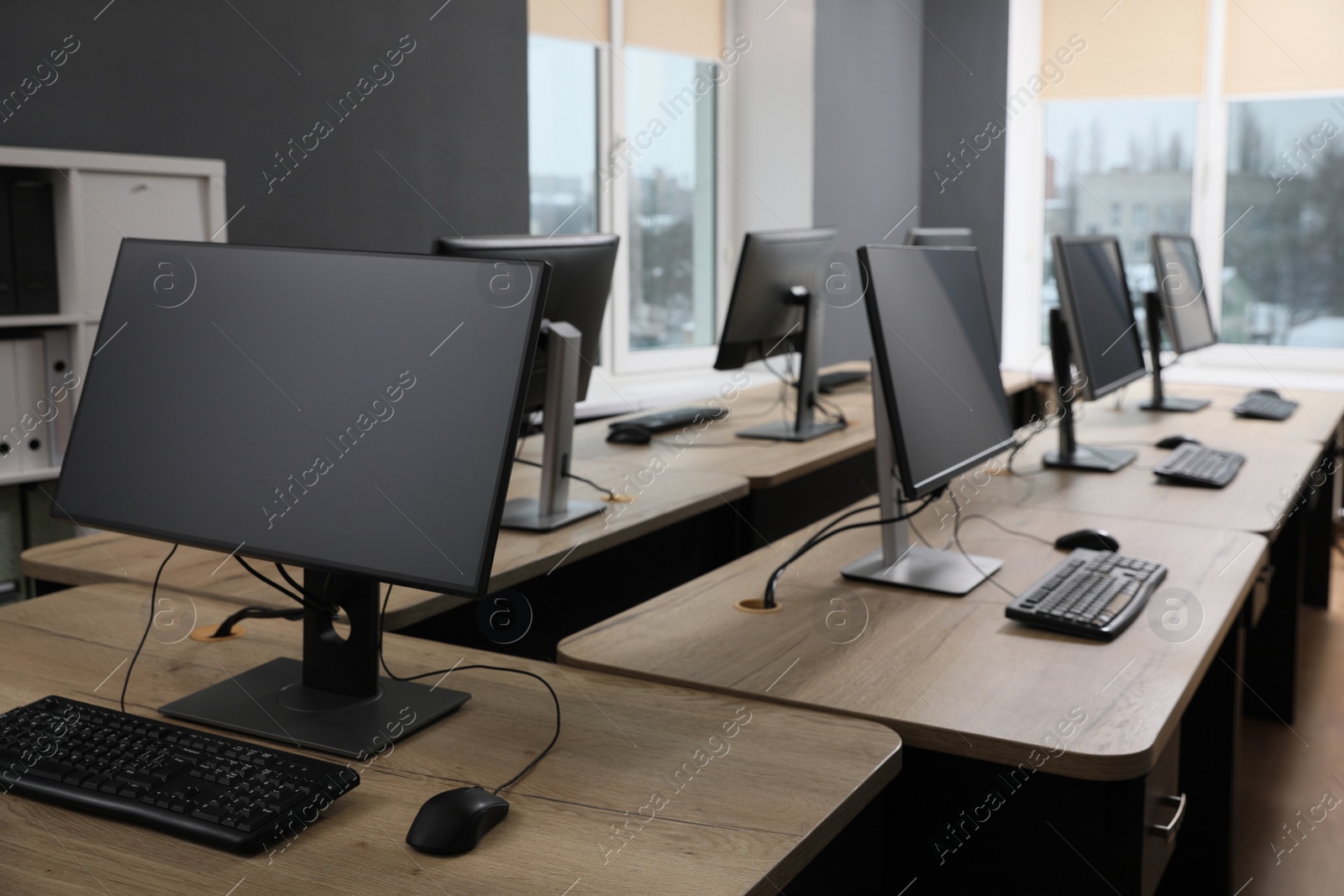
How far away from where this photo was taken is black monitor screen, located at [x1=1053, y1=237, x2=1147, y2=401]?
2.60m

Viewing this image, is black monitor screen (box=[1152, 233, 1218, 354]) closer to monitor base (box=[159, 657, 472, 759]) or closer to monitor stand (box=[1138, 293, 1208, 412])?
monitor stand (box=[1138, 293, 1208, 412])

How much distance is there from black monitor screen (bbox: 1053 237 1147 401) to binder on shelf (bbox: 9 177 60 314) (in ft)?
7.39

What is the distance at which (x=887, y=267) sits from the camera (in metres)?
1.72

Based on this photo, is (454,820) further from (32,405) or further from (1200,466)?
(1200,466)

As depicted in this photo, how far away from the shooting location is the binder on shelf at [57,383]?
8.52 feet

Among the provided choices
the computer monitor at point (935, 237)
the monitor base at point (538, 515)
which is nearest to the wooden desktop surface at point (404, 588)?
the monitor base at point (538, 515)

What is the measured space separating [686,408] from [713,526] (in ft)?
2.62

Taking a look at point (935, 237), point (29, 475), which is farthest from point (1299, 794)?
point (29, 475)

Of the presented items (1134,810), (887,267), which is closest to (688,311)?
(887,267)

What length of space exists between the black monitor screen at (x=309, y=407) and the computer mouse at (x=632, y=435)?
1.74 meters

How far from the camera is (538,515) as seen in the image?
217 cm

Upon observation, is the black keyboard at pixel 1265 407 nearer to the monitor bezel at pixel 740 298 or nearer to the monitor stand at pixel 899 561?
the monitor bezel at pixel 740 298

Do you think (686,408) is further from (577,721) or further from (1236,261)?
(1236,261)

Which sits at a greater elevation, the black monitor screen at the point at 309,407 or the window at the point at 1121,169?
the window at the point at 1121,169
